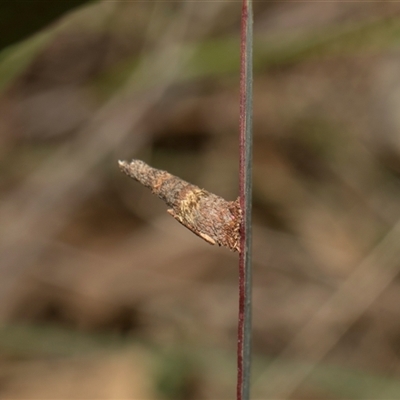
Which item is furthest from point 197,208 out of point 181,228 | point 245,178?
point 181,228

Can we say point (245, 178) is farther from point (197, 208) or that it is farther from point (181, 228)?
point (181, 228)

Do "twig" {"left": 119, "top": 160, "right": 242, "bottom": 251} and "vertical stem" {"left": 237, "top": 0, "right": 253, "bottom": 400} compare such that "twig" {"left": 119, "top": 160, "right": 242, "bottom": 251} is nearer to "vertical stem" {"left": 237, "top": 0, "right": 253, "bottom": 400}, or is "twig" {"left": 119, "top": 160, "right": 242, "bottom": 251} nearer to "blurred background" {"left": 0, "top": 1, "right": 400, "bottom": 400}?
"vertical stem" {"left": 237, "top": 0, "right": 253, "bottom": 400}

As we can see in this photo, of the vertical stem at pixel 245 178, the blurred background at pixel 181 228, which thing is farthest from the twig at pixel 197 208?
the blurred background at pixel 181 228

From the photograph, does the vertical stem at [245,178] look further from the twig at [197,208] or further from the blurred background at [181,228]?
the blurred background at [181,228]

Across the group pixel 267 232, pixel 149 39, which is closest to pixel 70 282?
pixel 267 232

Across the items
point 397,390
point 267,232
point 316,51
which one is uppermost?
point 316,51

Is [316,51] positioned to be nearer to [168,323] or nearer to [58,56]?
[58,56]
